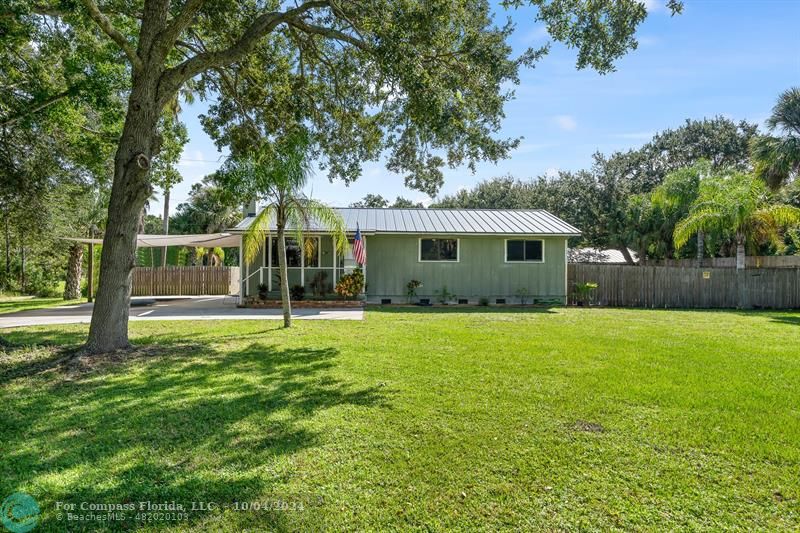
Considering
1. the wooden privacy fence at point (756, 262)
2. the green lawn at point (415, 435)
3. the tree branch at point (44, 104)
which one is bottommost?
the green lawn at point (415, 435)

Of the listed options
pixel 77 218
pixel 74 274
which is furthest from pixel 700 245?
pixel 77 218

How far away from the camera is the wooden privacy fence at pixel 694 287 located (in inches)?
621

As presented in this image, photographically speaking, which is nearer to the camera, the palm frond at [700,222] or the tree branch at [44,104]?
the tree branch at [44,104]

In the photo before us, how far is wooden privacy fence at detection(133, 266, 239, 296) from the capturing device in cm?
2027

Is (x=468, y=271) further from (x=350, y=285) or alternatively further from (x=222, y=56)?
(x=222, y=56)

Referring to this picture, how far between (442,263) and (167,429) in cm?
1246

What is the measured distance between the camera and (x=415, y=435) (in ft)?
12.1

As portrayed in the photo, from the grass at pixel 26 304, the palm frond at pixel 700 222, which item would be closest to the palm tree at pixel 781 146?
the palm frond at pixel 700 222

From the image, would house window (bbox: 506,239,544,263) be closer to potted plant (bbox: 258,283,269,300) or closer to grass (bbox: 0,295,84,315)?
potted plant (bbox: 258,283,269,300)

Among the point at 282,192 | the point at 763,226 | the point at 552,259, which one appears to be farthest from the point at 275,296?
the point at 763,226

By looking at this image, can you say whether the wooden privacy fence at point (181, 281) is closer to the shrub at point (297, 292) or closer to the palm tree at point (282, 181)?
the shrub at point (297, 292)

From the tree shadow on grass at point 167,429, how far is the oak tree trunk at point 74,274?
1542 cm

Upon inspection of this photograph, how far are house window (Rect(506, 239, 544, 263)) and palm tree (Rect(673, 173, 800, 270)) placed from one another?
563cm

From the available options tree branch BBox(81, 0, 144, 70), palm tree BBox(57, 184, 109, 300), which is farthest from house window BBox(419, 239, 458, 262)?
palm tree BBox(57, 184, 109, 300)
